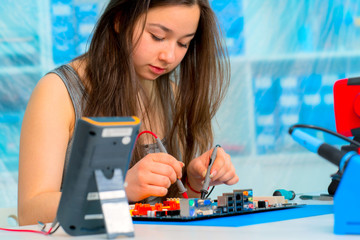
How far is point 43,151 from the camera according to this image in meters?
1.04

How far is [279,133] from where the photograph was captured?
2.57 metres

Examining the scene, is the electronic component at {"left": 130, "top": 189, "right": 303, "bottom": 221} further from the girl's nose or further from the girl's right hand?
the girl's nose

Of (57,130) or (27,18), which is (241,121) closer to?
(27,18)

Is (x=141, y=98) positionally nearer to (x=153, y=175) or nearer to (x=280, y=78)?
(x=153, y=175)

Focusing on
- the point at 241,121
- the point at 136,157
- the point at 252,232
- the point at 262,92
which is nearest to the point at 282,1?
the point at 262,92

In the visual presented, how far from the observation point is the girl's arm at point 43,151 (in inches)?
38.3

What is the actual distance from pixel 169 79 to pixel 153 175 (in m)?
0.67

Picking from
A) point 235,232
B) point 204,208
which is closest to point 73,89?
point 204,208

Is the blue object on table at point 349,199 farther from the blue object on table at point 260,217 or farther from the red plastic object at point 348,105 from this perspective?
the red plastic object at point 348,105

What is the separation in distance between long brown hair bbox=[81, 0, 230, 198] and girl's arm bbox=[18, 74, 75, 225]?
0.09 m

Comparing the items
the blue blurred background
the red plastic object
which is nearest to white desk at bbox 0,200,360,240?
the red plastic object

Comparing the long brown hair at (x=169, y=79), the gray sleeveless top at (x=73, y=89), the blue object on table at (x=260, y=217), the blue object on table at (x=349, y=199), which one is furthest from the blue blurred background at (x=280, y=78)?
the blue object on table at (x=349, y=199)

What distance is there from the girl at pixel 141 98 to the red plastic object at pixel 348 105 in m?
0.27

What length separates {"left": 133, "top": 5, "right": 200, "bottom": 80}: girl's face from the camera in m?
1.17
